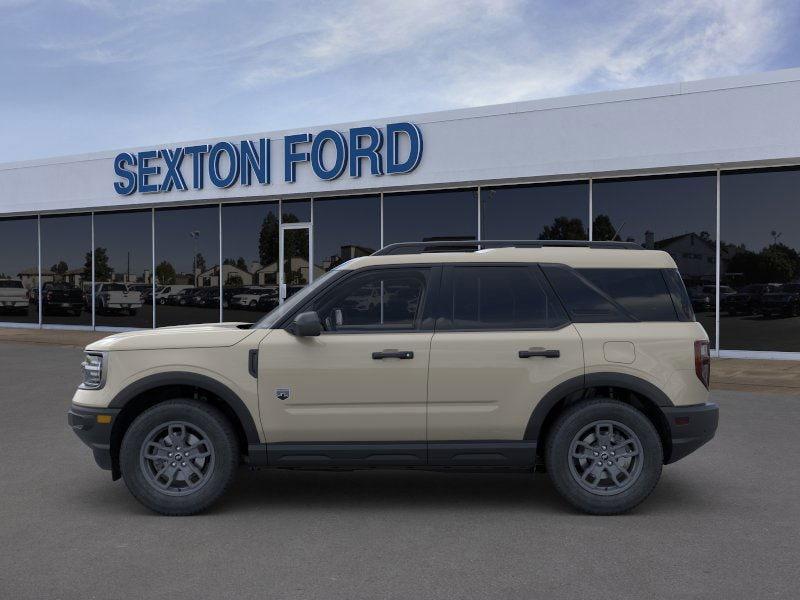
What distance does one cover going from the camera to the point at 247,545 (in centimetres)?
478

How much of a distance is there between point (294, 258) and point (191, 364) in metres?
14.5

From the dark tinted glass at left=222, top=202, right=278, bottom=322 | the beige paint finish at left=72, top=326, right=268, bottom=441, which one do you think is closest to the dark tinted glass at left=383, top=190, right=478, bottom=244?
the dark tinted glass at left=222, top=202, right=278, bottom=322

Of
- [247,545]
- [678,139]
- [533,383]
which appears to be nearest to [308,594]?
[247,545]

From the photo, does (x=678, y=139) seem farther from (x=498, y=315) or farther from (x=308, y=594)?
(x=308, y=594)

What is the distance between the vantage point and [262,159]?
63.7ft

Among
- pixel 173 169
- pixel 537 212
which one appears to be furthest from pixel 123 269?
pixel 537 212

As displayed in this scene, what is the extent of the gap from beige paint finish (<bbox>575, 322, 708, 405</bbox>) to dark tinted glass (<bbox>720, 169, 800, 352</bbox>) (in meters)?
10.6

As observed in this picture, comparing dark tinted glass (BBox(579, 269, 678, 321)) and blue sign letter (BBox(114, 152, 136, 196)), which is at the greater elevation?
blue sign letter (BBox(114, 152, 136, 196))

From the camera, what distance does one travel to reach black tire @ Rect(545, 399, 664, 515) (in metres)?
5.42

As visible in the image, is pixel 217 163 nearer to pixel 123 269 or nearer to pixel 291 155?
pixel 291 155

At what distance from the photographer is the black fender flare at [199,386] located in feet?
17.8

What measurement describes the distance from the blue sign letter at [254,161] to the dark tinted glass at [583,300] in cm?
1457

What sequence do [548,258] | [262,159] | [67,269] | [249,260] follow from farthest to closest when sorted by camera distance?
[67,269] → [249,260] → [262,159] → [548,258]

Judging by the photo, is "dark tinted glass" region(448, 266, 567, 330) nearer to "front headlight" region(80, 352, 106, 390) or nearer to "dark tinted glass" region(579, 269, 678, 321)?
"dark tinted glass" region(579, 269, 678, 321)
